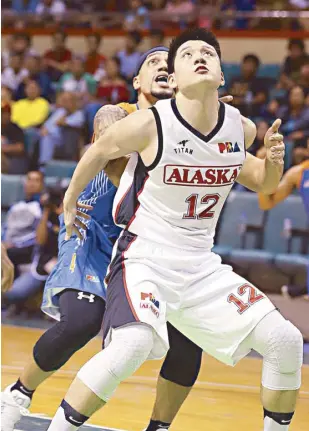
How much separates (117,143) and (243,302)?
2.61ft

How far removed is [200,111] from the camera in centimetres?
380

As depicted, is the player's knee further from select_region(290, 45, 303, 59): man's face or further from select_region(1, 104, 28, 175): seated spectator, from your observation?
select_region(290, 45, 303, 59): man's face

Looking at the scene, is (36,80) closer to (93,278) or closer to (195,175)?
(93,278)

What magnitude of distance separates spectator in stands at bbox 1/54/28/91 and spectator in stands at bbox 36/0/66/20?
2.79 feet

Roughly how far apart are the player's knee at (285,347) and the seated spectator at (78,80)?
Answer: 8.76 m

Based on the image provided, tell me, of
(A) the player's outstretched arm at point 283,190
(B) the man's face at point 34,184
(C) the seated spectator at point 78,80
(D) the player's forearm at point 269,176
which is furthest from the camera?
(C) the seated spectator at point 78,80

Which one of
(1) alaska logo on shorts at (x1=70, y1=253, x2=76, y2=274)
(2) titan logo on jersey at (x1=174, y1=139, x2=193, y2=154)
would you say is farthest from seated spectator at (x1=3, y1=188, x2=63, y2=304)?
(2) titan logo on jersey at (x1=174, y1=139, x2=193, y2=154)

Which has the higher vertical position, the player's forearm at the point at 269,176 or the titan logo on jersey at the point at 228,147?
the titan logo on jersey at the point at 228,147

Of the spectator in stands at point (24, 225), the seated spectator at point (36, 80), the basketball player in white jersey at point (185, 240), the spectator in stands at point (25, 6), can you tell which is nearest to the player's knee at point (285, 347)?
the basketball player in white jersey at point (185, 240)

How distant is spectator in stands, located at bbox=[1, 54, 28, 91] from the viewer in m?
13.1

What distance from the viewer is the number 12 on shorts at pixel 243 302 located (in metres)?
3.77

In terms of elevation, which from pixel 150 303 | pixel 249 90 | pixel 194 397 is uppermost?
pixel 249 90

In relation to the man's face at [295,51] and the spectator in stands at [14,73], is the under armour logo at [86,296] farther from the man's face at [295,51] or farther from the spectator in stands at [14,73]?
the spectator in stands at [14,73]

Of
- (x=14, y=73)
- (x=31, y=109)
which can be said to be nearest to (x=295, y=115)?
(x=31, y=109)
